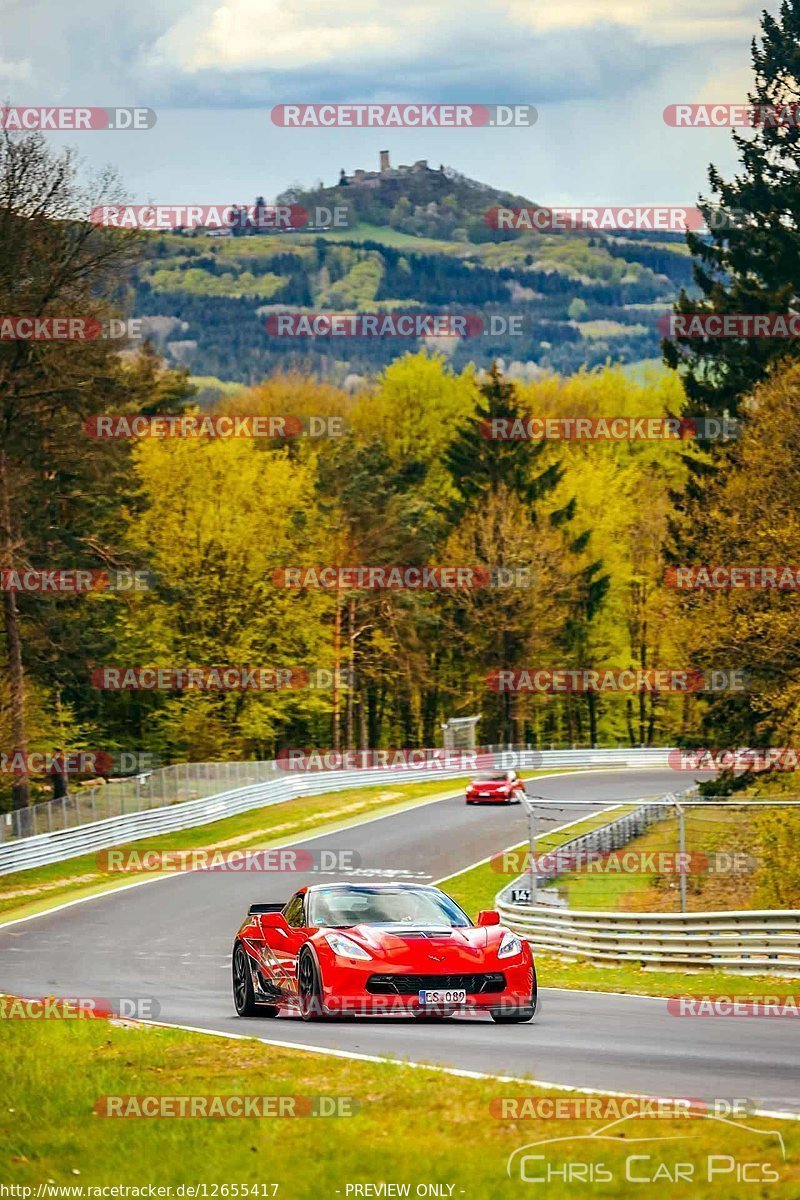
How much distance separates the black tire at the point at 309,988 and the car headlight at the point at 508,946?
1552 millimetres

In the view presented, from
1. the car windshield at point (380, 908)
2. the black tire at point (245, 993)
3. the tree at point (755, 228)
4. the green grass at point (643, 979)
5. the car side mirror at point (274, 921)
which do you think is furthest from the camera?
the tree at point (755, 228)

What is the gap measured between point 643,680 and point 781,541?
157 ft

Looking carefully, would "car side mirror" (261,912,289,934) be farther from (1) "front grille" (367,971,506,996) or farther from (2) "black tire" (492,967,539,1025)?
(2) "black tire" (492,967,539,1025)

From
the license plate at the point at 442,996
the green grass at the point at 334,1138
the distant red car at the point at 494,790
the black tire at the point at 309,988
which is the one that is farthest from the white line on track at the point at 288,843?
the green grass at the point at 334,1138

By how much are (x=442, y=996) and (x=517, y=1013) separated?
2.56 ft

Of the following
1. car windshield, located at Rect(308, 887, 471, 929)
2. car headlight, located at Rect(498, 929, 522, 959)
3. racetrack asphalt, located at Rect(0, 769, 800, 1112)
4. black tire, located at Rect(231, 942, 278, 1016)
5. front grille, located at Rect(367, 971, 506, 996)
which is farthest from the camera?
black tire, located at Rect(231, 942, 278, 1016)

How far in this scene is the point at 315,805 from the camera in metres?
57.2

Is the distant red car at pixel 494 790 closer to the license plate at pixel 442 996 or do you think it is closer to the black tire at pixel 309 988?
the black tire at pixel 309 988

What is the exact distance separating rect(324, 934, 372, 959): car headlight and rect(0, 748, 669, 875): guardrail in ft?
93.7

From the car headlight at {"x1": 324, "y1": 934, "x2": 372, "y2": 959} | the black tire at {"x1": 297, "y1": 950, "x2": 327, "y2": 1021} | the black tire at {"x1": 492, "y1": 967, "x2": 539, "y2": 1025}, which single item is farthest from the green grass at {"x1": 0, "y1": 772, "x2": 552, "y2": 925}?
the black tire at {"x1": 492, "y1": 967, "x2": 539, "y2": 1025}

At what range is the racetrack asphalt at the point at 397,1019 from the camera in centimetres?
1147

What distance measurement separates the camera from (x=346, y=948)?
14.7 m

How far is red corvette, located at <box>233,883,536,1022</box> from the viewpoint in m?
14.6

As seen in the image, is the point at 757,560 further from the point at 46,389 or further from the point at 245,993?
the point at 245,993
